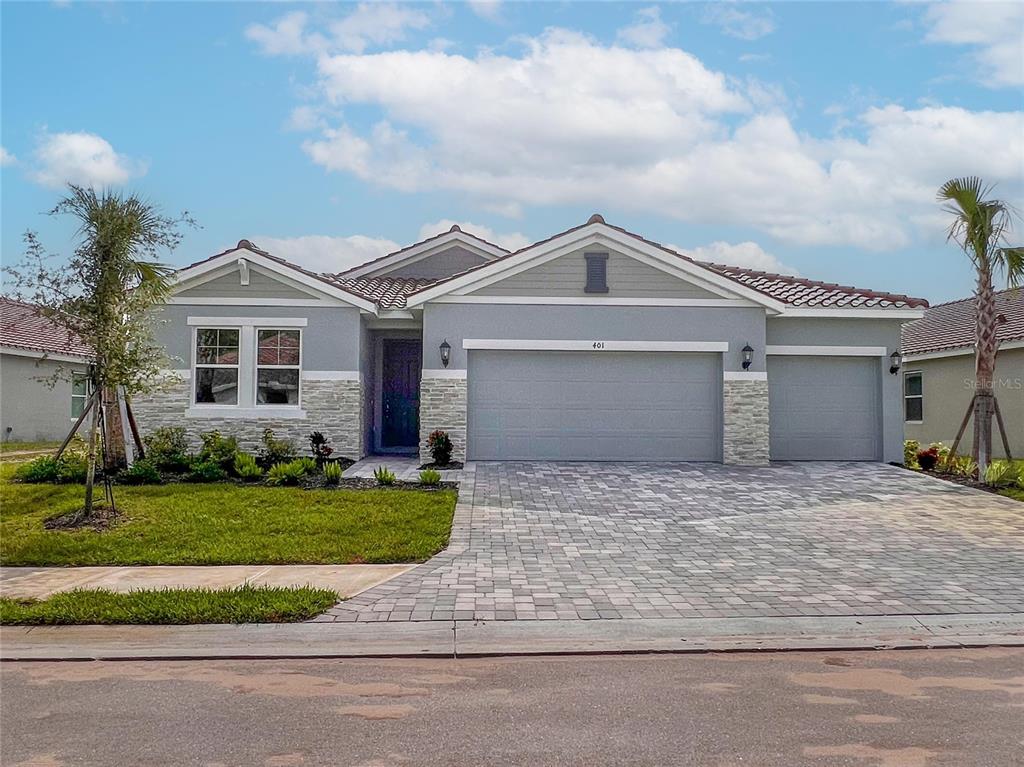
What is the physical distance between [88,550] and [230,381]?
744cm

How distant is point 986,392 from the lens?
1461 cm

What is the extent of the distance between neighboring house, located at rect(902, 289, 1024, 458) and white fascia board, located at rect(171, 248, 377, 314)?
1479cm

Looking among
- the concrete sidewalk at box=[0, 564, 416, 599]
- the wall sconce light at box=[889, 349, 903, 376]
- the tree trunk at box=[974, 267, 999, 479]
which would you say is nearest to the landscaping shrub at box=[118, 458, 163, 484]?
the concrete sidewalk at box=[0, 564, 416, 599]

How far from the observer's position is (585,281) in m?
16.0

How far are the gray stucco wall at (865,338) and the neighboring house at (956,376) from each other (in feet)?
12.9

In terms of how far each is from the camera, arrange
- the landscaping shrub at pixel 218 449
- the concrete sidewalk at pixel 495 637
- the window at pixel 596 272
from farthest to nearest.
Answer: the window at pixel 596 272 → the landscaping shrub at pixel 218 449 → the concrete sidewalk at pixel 495 637

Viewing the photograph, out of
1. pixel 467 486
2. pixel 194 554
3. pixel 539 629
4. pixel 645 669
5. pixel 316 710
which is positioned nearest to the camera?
pixel 316 710

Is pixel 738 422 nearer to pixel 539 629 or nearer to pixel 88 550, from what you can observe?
pixel 539 629

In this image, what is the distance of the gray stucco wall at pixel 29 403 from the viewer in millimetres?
21234

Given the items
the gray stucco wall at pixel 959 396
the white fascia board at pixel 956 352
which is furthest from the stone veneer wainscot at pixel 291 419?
the gray stucco wall at pixel 959 396

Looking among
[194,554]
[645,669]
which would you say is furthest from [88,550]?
[645,669]

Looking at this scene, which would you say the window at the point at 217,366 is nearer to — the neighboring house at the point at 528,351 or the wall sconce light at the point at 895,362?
the neighboring house at the point at 528,351

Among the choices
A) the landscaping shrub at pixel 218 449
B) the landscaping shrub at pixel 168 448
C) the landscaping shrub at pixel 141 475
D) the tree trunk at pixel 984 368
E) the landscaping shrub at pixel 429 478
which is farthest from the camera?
the tree trunk at pixel 984 368

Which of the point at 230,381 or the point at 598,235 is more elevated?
the point at 598,235
